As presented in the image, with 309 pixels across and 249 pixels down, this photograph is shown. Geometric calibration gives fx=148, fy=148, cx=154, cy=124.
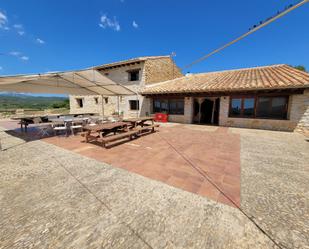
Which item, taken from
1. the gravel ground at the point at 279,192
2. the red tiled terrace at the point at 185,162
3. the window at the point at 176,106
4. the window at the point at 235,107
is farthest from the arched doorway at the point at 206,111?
the gravel ground at the point at 279,192

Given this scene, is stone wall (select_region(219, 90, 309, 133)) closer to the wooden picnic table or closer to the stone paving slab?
the wooden picnic table

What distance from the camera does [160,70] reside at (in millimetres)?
15102

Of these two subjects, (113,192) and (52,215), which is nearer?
(52,215)

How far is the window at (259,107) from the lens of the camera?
29.3ft

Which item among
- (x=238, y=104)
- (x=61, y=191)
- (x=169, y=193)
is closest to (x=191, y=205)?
(x=169, y=193)

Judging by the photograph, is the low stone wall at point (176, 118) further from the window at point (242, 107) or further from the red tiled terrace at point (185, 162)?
the red tiled terrace at point (185, 162)

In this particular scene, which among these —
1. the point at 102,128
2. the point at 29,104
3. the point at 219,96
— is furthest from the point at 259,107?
the point at 29,104

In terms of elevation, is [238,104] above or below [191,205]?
above

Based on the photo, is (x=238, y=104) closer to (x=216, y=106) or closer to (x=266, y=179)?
(x=216, y=106)

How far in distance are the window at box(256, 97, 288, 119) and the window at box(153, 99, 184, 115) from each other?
5.32 meters

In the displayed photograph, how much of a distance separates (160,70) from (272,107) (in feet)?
32.9

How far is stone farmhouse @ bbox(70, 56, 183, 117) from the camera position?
528 inches

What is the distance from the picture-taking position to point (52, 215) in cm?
225

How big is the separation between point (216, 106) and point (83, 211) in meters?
11.6
